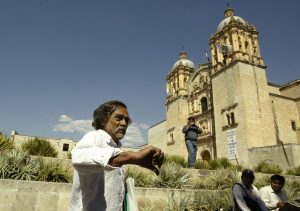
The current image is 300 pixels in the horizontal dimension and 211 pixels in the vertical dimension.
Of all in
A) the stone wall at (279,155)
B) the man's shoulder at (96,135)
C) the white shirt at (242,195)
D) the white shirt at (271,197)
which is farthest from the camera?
the stone wall at (279,155)

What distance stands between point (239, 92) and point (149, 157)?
25.4 metres

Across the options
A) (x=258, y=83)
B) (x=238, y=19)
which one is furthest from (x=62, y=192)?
(x=238, y=19)

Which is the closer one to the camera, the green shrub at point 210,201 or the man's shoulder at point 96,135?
the man's shoulder at point 96,135

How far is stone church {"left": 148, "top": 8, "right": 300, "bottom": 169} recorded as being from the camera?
2356cm

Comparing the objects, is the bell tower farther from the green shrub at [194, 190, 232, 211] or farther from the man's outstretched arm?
the man's outstretched arm

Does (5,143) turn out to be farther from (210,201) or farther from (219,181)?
(219,181)

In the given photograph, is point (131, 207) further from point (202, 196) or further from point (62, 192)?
point (202, 196)

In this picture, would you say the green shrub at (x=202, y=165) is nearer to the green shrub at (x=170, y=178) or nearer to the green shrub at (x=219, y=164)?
the green shrub at (x=219, y=164)

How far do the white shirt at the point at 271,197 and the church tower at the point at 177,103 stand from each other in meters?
27.1

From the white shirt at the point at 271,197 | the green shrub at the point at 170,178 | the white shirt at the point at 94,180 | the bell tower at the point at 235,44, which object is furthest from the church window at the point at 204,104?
the white shirt at the point at 94,180

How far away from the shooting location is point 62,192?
519 centimetres

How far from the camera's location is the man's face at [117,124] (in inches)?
74.3

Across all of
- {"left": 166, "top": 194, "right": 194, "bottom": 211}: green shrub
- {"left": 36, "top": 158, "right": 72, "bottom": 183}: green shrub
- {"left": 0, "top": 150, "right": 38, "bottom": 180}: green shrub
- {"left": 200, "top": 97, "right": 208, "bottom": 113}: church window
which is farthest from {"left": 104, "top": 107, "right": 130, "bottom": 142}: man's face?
{"left": 200, "top": 97, "right": 208, "bottom": 113}: church window

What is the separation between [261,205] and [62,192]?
3.76 metres
